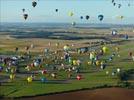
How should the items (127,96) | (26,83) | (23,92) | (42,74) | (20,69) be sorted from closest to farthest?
(127,96) → (23,92) → (26,83) → (42,74) → (20,69)

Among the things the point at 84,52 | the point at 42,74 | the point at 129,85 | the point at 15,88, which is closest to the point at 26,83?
the point at 15,88

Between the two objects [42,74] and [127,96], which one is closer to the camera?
[127,96]

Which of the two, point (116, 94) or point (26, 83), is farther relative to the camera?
point (26, 83)

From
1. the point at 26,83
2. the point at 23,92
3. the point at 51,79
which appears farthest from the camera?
the point at 51,79

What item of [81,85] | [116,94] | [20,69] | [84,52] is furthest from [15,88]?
[84,52]

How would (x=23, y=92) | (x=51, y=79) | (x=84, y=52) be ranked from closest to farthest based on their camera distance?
(x=23, y=92) < (x=51, y=79) < (x=84, y=52)

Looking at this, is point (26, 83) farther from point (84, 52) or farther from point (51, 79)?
point (84, 52)

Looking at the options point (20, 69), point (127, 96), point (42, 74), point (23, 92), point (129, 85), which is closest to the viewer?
point (127, 96)

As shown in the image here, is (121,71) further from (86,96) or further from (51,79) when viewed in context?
(86,96)
